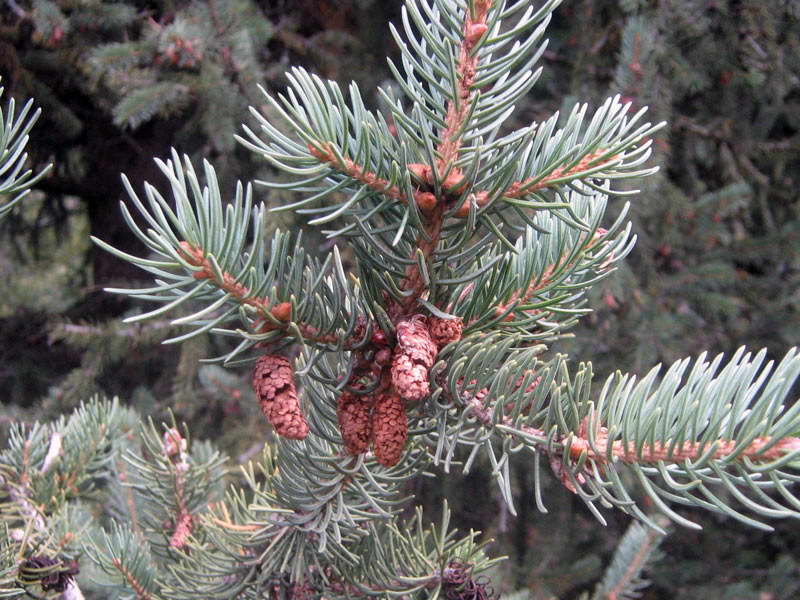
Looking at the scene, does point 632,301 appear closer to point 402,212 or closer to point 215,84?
point 215,84

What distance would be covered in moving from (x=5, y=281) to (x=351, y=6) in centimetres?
190

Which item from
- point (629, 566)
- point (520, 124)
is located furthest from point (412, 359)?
Answer: point (520, 124)

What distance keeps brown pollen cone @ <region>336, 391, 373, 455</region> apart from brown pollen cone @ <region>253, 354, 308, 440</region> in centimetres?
5

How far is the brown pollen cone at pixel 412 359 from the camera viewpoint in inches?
15.8

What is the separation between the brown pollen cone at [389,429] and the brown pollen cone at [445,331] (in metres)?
0.05

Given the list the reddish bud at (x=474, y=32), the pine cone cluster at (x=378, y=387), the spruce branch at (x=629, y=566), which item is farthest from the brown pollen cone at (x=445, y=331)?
the spruce branch at (x=629, y=566)

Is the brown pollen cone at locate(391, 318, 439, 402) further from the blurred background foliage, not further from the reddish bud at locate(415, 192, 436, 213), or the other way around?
the blurred background foliage

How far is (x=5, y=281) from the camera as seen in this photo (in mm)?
2924

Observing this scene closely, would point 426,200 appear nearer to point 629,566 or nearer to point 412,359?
point 412,359

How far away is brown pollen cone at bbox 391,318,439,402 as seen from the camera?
1.31ft

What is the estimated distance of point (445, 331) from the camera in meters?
0.45

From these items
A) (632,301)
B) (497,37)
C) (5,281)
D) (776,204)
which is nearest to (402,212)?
(497,37)

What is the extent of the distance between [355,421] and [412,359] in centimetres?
8

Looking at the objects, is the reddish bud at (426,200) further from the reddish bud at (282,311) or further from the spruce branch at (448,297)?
the reddish bud at (282,311)
